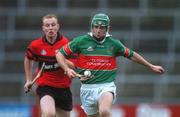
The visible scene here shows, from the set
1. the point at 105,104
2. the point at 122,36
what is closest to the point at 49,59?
the point at 105,104

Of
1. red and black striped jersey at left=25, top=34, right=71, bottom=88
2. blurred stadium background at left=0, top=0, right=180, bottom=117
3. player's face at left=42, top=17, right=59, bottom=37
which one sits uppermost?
player's face at left=42, top=17, right=59, bottom=37

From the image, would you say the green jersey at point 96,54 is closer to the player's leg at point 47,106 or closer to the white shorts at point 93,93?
the white shorts at point 93,93

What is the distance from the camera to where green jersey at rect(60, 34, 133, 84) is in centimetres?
1176

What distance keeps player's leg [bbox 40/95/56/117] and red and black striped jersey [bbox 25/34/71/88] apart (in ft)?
0.89

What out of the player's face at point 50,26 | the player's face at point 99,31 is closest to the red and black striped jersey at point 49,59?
the player's face at point 50,26

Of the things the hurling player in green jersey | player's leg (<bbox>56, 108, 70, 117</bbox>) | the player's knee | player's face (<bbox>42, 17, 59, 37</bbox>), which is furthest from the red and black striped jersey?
the player's knee

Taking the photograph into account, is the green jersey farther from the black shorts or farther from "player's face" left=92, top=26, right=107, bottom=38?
the black shorts

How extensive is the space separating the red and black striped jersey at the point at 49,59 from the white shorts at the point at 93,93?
62 centimetres

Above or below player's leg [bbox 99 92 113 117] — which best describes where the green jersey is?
above

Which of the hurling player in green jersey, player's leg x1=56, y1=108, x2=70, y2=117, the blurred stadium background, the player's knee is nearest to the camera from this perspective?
the player's knee

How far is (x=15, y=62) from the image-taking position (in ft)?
65.3

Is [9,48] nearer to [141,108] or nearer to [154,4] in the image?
[154,4]

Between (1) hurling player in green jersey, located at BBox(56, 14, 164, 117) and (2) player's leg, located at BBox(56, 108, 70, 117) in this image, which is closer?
(1) hurling player in green jersey, located at BBox(56, 14, 164, 117)

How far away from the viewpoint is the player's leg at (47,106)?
39.5ft
